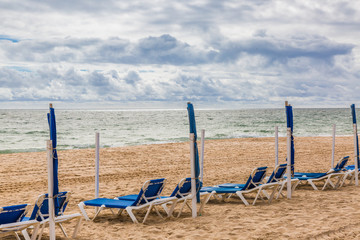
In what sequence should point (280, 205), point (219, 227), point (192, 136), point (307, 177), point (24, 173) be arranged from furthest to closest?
point (24, 173) < point (307, 177) < point (280, 205) < point (192, 136) < point (219, 227)

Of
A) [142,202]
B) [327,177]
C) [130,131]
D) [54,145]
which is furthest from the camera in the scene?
[130,131]

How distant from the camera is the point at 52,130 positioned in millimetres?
5484

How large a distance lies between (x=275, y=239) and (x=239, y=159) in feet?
39.0

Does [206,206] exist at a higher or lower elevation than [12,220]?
lower

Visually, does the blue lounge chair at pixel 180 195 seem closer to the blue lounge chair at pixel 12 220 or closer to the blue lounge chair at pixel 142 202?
the blue lounge chair at pixel 142 202

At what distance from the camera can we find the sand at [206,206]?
6137 millimetres

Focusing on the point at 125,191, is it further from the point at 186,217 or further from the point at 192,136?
the point at 192,136

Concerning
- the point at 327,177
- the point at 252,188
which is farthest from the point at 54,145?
the point at 327,177

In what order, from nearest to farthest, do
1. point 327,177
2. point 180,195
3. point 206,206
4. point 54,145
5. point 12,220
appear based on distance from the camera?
1. point 12,220
2. point 54,145
3. point 180,195
4. point 206,206
5. point 327,177

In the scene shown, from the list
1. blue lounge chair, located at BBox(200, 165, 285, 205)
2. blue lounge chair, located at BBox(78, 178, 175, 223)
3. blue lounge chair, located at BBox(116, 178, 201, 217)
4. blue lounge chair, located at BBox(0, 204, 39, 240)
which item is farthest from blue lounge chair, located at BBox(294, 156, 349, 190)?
blue lounge chair, located at BBox(0, 204, 39, 240)

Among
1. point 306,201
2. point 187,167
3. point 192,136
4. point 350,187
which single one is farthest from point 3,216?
point 187,167

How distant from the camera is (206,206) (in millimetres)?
8117

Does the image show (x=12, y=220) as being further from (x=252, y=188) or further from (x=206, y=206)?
(x=252, y=188)

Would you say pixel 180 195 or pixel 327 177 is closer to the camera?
pixel 180 195
